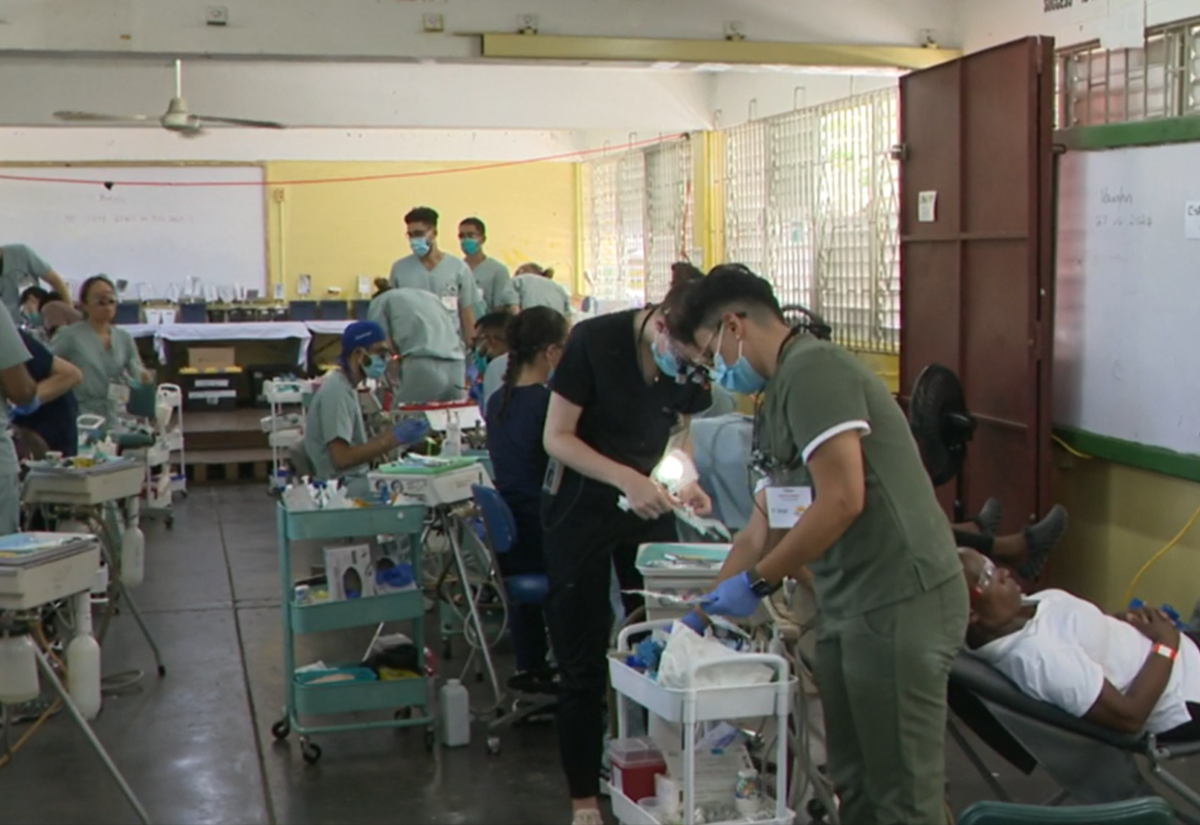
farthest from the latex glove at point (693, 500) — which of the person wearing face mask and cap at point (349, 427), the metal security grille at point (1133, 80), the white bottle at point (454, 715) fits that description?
the metal security grille at point (1133, 80)

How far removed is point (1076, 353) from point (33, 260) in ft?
18.1

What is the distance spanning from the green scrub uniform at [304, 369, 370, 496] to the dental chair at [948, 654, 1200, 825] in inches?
119

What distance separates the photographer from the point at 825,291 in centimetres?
877

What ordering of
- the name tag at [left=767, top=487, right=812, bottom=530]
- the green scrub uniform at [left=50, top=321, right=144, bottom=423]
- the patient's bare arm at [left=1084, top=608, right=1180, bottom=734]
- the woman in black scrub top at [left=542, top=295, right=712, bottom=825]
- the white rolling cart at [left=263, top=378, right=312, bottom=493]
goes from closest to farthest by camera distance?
the name tag at [left=767, top=487, right=812, bottom=530], the patient's bare arm at [left=1084, top=608, right=1180, bottom=734], the woman in black scrub top at [left=542, top=295, right=712, bottom=825], the green scrub uniform at [left=50, top=321, right=144, bottom=423], the white rolling cart at [left=263, top=378, right=312, bottom=493]

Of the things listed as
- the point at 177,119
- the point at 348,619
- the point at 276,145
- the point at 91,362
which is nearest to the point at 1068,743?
the point at 348,619

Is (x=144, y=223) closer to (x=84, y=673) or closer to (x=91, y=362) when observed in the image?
(x=91, y=362)

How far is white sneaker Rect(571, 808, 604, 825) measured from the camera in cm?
375

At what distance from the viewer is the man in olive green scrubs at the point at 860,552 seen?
2.68 meters

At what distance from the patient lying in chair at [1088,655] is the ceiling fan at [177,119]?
6.92 metres

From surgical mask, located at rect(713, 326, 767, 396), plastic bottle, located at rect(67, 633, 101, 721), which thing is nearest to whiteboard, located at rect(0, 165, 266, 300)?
plastic bottle, located at rect(67, 633, 101, 721)

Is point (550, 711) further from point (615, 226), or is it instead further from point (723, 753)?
point (615, 226)

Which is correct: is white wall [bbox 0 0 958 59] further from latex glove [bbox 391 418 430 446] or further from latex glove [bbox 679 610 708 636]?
latex glove [bbox 679 610 708 636]

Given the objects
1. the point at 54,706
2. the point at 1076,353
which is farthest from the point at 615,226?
the point at 54,706

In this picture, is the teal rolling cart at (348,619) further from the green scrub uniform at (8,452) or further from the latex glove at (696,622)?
the latex glove at (696,622)
